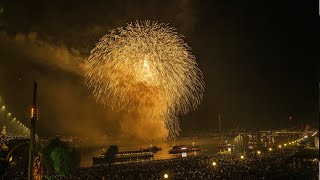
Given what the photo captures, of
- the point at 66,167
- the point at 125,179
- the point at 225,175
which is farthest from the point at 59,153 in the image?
the point at 225,175

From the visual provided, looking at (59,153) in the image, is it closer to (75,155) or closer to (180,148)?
(75,155)

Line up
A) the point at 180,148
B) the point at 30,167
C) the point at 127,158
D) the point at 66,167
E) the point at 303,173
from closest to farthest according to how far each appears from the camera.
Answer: the point at 30,167, the point at 303,173, the point at 66,167, the point at 127,158, the point at 180,148

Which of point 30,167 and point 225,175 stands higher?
point 30,167

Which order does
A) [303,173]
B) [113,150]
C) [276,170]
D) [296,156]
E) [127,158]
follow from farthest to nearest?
[127,158]
[113,150]
[296,156]
[276,170]
[303,173]

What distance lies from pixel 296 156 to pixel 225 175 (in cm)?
1079

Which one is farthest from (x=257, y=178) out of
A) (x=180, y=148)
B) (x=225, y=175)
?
(x=180, y=148)

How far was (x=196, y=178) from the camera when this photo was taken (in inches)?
973

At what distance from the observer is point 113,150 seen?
247 feet

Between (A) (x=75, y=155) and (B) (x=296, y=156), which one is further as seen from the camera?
(A) (x=75, y=155)

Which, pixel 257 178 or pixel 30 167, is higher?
pixel 30 167

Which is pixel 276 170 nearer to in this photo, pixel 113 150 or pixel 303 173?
pixel 303 173

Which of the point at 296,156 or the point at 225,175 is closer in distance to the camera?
the point at 225,175

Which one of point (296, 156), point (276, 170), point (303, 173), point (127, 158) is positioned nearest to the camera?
point (303, 173)

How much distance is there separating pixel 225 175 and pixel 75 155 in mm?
25425
